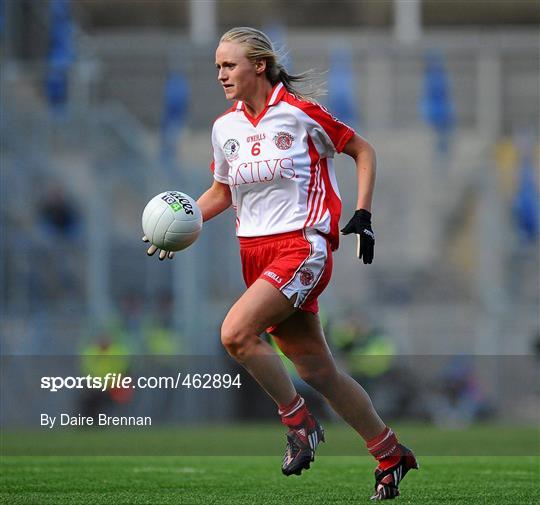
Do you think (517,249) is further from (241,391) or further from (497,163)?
(241,391)

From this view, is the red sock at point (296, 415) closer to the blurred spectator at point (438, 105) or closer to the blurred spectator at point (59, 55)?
the blurred spectator at point (59, 55)

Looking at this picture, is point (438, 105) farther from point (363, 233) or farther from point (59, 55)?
point (363, 233)

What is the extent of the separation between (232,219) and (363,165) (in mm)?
12100

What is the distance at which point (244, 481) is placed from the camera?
7.60 m

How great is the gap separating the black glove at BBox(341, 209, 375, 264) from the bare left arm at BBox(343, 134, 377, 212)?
0.14m

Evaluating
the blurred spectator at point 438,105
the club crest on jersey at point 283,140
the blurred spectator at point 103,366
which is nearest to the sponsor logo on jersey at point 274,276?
the club crest on jersey at point 283,140

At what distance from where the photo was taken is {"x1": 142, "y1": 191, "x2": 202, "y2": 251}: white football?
6.16 metres

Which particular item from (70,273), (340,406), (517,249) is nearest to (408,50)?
(517,249)

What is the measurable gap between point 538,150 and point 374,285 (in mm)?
4928

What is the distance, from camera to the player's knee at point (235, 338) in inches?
231

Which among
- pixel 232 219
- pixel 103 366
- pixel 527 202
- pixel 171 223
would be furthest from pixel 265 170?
pixel 527 202

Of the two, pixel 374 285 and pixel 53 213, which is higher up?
pixel 53 213

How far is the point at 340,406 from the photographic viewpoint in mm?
6262

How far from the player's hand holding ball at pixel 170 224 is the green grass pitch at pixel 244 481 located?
1.19 m
